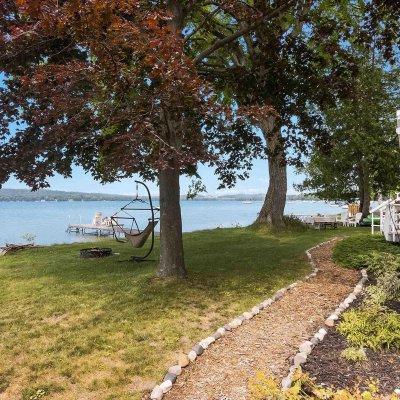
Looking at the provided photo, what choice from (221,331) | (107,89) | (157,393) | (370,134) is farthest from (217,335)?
(370,134)

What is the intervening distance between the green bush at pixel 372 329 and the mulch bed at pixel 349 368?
12 cm

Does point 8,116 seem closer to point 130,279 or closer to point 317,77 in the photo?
point 130,279

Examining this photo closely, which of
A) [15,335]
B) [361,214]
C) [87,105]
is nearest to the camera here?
[15,335]

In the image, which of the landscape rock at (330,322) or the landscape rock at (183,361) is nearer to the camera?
the landscape rock at (183,361)

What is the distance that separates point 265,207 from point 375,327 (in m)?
14.8

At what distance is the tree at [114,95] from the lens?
6.18 m

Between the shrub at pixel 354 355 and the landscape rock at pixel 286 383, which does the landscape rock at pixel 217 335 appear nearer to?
the landscape rock at pixel 286 383

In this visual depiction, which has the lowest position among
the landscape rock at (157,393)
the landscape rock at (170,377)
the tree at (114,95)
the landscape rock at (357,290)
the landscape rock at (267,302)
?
the landscape rock at (157,393)

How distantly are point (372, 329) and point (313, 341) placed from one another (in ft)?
2.74

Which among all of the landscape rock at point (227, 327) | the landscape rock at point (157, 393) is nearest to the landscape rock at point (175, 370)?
the landscape rock at point (157, 393)

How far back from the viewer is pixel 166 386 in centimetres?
441

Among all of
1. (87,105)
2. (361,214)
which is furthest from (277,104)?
(361,214)

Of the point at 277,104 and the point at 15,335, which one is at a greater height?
the point at 277,104

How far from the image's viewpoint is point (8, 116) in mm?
9508
